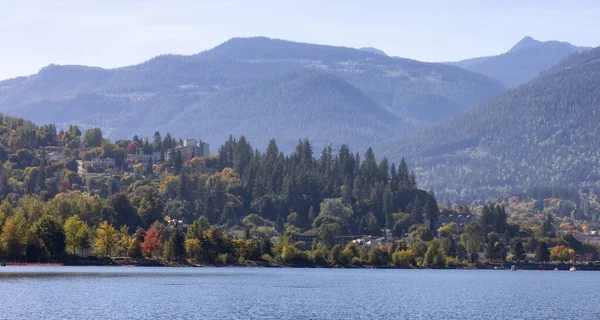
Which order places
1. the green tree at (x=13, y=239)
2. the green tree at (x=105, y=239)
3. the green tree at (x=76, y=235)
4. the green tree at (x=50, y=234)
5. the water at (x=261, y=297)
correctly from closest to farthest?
the water at (x=261, y=297) → the green tree at (x=13, y=239) → the green tree at (x=50, y=234) → the green tree at (x=76, y=235) → the green tree at (x=105, y=239)

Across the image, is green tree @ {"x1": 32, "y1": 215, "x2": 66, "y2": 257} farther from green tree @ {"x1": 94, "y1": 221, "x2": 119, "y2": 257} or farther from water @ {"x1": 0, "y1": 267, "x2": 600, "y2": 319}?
green tree @ {"x1": 94, "y1": 221, "x2": 119, "y2": 257}

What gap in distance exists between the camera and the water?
11281 cm

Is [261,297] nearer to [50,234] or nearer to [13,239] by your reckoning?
[13,239]

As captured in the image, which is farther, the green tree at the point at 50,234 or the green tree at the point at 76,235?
the green tree at the point at 76,235

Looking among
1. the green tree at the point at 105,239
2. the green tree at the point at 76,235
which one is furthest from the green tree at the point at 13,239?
the green tree at the point at 105,239

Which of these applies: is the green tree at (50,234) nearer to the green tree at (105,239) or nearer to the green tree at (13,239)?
the green tree at (13,239)

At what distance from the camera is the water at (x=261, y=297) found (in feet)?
370

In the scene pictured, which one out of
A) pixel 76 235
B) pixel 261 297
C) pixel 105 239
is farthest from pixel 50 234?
pixel 261 297

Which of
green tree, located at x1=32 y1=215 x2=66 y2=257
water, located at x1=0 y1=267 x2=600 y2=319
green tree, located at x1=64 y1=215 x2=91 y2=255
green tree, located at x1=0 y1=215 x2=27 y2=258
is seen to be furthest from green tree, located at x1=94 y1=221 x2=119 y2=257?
green tree, located at x1=0 y1=215 x2=27 y2=258

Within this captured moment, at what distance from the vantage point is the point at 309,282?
562ft

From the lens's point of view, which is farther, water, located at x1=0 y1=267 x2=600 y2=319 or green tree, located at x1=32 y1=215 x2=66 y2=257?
green tree, located at x1=32 y1=215 x2=66 y2=257

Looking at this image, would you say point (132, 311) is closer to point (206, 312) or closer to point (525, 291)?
point (206, 312)

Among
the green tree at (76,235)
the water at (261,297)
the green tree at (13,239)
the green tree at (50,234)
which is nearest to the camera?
the water at (261,297)

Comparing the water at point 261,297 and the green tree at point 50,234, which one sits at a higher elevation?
the green tree at point 50,234
